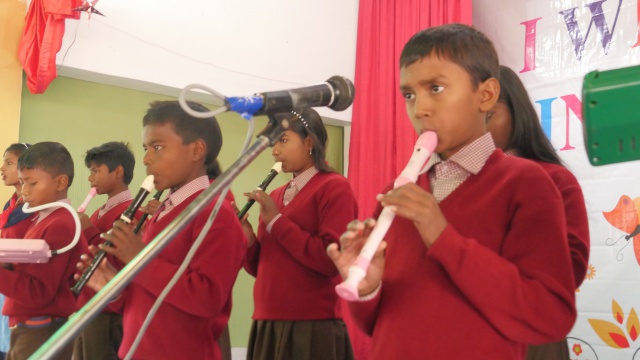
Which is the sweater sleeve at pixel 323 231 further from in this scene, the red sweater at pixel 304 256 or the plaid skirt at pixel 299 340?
the plaid skirt at pixel 299 340

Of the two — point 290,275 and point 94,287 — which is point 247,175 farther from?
point 94,287

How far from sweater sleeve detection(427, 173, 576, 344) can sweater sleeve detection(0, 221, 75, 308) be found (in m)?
1.50

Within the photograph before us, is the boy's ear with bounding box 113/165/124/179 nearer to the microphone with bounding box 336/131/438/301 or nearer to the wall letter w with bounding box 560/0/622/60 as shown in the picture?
the microphone with bounding box 336/131/438/301

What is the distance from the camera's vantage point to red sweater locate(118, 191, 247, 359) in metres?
1.41

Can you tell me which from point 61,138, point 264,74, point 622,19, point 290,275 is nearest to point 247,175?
point 264,74

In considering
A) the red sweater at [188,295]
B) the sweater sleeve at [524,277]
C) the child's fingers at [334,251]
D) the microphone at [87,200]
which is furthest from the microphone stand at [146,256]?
the microphone at [87,200]

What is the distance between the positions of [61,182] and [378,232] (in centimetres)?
170

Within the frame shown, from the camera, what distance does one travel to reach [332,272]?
201cm

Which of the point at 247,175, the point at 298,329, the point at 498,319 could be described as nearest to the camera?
the point at 498,319

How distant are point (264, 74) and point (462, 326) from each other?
3.09 m

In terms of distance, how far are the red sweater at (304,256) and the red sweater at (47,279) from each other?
0.64 metres

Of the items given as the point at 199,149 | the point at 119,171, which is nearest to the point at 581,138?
the point at 199,149

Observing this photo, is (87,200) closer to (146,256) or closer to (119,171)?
(119,171)

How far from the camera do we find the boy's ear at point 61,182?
224 centimetres
